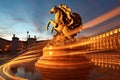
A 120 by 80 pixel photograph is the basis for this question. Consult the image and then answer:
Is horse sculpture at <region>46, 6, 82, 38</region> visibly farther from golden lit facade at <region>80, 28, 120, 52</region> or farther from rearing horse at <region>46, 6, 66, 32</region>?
golden lit facade at <region>80, 28, 120, 52</region>

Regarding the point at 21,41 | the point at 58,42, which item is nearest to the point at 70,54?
the point at 58,42

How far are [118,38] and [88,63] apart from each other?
501 inches

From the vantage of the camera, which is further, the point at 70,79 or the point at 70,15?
the point at 70,15

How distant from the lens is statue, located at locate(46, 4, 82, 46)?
877 centimetres

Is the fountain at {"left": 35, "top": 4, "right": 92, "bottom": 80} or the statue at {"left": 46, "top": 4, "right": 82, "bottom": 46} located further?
the statue at {"left": 46, "top": 4, "right": 82, "bottom": 46}

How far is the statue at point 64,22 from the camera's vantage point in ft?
28.8

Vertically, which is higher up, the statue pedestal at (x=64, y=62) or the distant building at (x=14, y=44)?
the distant building at (x=14, y=44)

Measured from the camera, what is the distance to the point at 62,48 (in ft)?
27.3

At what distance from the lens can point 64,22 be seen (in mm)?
8859

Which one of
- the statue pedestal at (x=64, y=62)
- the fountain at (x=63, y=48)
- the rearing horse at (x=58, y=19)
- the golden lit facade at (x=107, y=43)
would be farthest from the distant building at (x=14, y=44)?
the statue pedestal at (x=64, y=62)

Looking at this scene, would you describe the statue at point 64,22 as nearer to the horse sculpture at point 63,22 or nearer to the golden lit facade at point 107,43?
the horse sculpture at point 63,22

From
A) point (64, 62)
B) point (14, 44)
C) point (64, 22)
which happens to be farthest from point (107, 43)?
point (14, 44)

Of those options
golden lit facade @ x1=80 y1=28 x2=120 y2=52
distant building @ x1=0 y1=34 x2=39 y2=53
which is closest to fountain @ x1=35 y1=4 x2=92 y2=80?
golden lit facade @ x1=80 y1=28 x2=120 y2=52

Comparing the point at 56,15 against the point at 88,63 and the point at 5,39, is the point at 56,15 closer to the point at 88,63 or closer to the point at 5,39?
the point at 88,63
